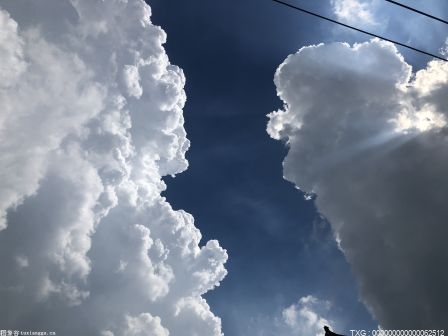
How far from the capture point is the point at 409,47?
17.7 meters

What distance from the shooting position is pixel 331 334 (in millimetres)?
55969

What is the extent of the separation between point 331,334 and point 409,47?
50.7 meters

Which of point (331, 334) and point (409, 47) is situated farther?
point (331, 334)
